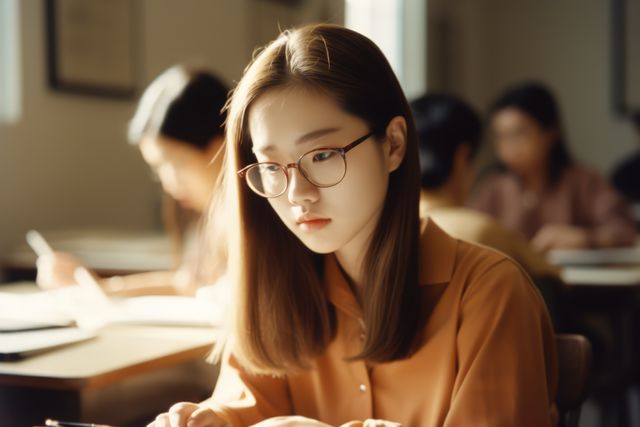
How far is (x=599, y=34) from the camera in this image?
586cm

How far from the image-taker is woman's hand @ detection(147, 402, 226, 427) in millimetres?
1044

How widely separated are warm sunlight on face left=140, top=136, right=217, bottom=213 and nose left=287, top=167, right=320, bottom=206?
947 mm

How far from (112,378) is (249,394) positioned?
0.85 feet

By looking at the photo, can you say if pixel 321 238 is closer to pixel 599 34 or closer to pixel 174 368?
pixel 174 368

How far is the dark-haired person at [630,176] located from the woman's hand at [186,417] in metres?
4.63

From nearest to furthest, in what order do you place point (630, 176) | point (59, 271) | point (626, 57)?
1. point (59, 271)
2. point (630, 176)
3. point (626, 57)

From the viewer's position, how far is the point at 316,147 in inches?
41.3

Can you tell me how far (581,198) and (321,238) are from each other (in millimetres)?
2577

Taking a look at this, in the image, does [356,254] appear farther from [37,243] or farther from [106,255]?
[37,243]

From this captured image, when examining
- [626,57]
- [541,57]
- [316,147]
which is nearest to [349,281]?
[316,147]

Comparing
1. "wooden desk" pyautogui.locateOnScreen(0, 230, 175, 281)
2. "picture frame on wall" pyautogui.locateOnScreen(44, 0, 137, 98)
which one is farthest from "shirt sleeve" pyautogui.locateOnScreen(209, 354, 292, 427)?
"picture frame on wall" pyautogui.locateOnScreen(44, 0, 137, 98)

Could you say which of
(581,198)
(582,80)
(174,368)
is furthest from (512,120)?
(582,80)

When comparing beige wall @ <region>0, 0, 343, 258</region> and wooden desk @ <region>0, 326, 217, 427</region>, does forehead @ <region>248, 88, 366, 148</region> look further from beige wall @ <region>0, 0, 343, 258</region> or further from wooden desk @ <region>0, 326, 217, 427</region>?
beige wall @ <region>0, 0, 343, 258</region>

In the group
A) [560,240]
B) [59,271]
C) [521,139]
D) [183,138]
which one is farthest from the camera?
[521,139]
